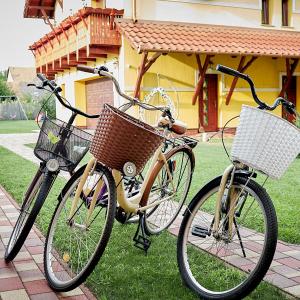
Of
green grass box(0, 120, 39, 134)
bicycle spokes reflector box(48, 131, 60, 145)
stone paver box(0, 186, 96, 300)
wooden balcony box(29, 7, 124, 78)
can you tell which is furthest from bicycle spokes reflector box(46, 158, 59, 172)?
green grass box(0, 120, 39, 134)

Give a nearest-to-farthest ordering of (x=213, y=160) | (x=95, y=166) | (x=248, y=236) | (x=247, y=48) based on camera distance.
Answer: (x=95, y=166) → (x=248, y=236) → (x=213, y=160) → (x=247, y=48)

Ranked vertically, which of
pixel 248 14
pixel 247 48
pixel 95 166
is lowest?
pixel 95 166

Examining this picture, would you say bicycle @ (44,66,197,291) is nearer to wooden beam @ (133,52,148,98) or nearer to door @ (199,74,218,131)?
wooden beam @ (133,52,148,98)

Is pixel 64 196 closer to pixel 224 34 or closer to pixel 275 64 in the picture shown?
pixel 224 34

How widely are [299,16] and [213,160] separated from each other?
10705 millimetres

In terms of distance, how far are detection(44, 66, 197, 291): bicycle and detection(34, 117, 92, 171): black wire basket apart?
220 mm

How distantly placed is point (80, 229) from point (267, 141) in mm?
1380

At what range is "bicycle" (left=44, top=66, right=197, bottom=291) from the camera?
9.52ft

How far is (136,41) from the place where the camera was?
14.0 m

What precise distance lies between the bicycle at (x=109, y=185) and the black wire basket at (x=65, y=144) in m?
0.22

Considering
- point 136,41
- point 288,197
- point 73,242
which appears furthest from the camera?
point 136,41

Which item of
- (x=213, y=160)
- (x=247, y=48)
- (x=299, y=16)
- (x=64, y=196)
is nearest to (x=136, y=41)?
(x=247, y=48)

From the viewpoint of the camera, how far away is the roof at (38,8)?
2320 cm

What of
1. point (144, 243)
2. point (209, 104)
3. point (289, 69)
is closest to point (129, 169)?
point (144, 243)
